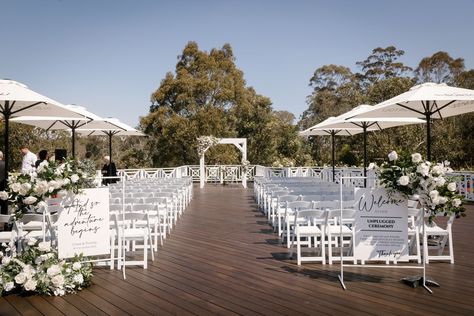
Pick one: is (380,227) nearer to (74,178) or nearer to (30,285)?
(74,178)

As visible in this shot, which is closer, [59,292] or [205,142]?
[59,292]

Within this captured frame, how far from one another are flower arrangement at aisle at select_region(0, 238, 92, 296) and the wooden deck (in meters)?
0.13

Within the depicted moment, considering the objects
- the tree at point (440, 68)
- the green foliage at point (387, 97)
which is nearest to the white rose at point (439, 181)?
the green foliage at point (387, 97)

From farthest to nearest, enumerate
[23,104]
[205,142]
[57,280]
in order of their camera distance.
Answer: [205,142], [23,104], [57,280]

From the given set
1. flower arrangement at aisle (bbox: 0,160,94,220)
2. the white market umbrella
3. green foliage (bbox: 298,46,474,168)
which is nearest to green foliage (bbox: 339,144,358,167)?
green foliage (bbox: 298,46,474,168)

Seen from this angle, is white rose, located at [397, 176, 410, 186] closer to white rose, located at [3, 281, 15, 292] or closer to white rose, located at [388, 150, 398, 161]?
white rose, located at [388, 150, 398, 161]

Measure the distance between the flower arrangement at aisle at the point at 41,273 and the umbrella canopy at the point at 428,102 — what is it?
5203 mm

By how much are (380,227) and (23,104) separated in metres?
6.34

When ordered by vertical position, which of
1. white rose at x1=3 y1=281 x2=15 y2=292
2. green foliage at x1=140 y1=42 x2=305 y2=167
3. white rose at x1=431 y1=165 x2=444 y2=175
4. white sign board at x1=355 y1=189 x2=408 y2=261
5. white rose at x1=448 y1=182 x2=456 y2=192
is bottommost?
white rose at x1=3 y1=281 x2=15 y2=292

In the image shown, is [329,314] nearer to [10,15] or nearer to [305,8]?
[305,8]

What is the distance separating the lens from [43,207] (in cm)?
493

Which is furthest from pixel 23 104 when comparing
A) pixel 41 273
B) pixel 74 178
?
pixel 41 273

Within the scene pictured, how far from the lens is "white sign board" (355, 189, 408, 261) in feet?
15.8

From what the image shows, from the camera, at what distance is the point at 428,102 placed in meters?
6.88
